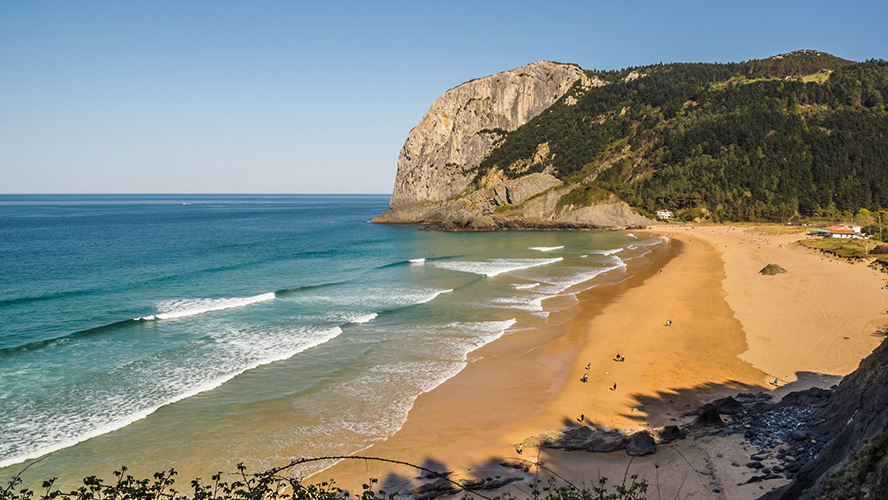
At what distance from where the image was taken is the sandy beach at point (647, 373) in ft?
39.9

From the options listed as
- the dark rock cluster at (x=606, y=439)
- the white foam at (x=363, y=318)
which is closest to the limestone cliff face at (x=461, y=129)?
the white foam at (x=363, y=318)

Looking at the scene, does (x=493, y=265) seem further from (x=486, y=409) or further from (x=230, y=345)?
(x=486, y=409)

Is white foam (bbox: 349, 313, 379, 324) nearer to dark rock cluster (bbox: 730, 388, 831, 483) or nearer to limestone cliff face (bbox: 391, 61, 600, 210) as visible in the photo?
dark rock cluster (bbox: 730, 388, 831, 483)

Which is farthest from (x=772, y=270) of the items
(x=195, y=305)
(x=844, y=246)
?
(x=195, y=305)

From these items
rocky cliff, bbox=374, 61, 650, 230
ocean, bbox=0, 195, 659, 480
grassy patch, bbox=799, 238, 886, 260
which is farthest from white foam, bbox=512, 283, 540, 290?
rocky cliff, bbox=374, 61, 650, 230

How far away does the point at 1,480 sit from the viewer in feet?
41.9

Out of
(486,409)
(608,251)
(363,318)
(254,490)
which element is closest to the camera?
(254,490)

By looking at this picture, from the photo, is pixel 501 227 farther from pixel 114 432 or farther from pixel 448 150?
pixel 114 432

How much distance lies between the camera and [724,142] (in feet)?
341

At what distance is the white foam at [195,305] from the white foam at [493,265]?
19455mm

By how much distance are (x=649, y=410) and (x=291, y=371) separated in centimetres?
1391

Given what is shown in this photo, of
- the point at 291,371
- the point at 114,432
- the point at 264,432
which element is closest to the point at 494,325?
the point at 291,371

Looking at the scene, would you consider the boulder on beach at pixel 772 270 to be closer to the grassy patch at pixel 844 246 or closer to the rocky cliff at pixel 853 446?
the grassy patch at pixel 844 246

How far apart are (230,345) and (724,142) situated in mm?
109856
